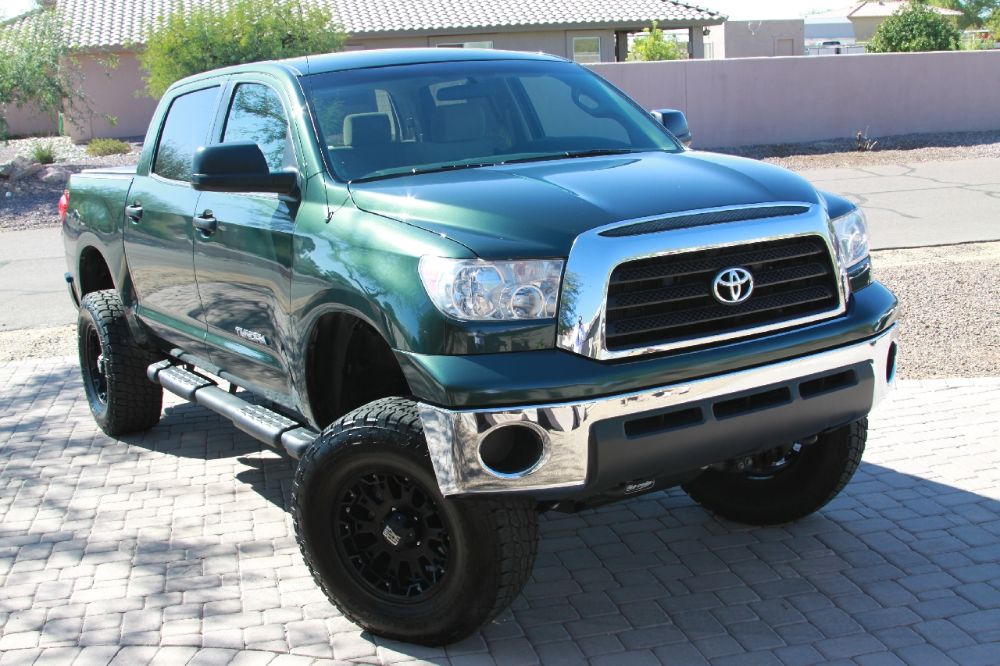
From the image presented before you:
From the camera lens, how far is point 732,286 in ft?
12.6

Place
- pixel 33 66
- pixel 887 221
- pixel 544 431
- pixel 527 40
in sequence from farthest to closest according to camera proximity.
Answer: pixel 527 40 < pixel 33 66 < pixel 887 221 < pixel 544 431

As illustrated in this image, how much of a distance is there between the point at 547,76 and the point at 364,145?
1143 millimetres

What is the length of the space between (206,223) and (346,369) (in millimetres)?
1122

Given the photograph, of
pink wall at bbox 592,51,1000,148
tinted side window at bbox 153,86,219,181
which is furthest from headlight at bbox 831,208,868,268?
pink wall at bbox 592,51,1000,148

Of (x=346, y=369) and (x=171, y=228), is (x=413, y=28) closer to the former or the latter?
(x=171, y=228)

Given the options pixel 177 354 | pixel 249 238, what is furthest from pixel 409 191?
pixel 177 354

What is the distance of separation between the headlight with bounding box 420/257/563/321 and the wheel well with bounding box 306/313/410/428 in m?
0.84

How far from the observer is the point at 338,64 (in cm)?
513

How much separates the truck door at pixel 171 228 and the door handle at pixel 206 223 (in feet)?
0.54

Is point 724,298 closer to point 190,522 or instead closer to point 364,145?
point 364,145

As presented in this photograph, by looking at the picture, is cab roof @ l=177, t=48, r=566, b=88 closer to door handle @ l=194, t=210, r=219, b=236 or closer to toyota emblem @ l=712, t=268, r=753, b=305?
door handle @ l=194, t=210, r=219, b=236

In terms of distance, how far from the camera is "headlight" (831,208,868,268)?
14.0 feet

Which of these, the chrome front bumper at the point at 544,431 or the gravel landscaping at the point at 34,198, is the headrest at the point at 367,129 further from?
the gravel landscaping at the point at 34,198

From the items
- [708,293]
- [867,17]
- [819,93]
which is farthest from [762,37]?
[708,293]
